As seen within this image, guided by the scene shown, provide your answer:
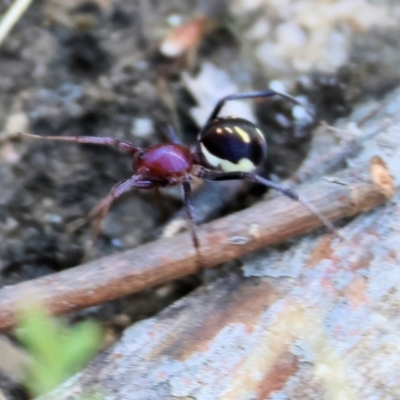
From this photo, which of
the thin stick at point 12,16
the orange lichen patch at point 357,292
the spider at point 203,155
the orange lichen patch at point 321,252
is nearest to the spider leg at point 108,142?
the spider at point 203,155

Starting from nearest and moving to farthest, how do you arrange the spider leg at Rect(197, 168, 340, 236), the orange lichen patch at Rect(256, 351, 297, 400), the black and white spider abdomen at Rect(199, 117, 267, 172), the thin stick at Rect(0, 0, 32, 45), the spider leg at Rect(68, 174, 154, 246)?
the orange lichen patch at Rect(256, 351, 297, 400) → the spider leg at Rect(197, 168, 340, 236) → the spider leg at Rect(68, 174, 154, 246) → the black and white spider abdomen at Rect(199, 117, 267, 172) → the thin stick at Rect(0, 0, 32, 45)

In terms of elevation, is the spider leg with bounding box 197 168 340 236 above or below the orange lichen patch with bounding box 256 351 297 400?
above

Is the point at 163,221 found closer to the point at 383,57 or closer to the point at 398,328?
the point at 398,328

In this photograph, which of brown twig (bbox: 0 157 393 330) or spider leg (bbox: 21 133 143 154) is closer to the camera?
brown twig (bbox: 0 157 393 330)

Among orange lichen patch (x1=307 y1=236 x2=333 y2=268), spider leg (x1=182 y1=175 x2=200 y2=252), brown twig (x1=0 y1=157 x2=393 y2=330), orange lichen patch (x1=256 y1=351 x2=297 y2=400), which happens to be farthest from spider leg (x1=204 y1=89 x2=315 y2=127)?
orange lichen patch (x1=256 y1=351 x2=297 y2=400)

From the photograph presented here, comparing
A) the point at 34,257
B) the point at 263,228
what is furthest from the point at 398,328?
the point at 34,257

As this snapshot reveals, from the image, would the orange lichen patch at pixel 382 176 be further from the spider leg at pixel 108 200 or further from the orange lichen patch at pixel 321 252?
the spider leg at pixel 108 200

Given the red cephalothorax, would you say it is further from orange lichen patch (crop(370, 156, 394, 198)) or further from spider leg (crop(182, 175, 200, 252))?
orange lichen patch (crop(370, 156, 394, 198))
